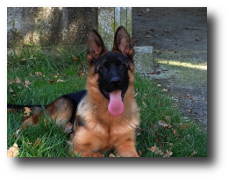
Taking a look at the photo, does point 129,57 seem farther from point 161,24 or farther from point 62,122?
point 161,24

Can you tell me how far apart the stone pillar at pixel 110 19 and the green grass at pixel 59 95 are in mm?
846

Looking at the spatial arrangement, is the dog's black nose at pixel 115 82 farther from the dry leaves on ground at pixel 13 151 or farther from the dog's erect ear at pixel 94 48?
the dry leaves on ground at pixel 13 151

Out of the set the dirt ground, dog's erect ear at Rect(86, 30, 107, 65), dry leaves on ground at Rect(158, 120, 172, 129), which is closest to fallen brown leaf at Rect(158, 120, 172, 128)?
dry leaves on ground at Rect(158, 120, 172, 129)

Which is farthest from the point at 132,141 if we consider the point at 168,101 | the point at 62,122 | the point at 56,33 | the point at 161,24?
the point at 161,24

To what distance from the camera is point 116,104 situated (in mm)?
3158

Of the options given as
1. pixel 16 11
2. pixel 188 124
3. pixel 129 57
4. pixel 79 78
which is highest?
pixel 16 11

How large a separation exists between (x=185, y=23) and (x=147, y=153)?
1045 centimetres

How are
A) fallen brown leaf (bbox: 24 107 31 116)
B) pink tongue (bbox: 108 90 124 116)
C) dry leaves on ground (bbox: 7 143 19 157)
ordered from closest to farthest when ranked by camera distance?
dry leaves on ground (bbox: 7 143 19 157)
pink tongue (bbox: 108 90 124 116)
fallen brown leaf (bbox: 24 107 31 116)

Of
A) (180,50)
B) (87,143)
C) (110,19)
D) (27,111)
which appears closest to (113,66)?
(87,143)

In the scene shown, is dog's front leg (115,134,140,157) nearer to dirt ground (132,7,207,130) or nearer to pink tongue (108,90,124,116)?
pink tongue (108,90,124,116)

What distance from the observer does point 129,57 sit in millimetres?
3479

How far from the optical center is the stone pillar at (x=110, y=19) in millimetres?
6793

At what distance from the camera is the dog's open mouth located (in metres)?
3.14

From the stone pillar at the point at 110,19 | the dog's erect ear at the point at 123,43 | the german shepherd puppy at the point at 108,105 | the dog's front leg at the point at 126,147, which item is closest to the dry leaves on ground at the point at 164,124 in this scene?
the german shepherd puppy at the point at 108,105
